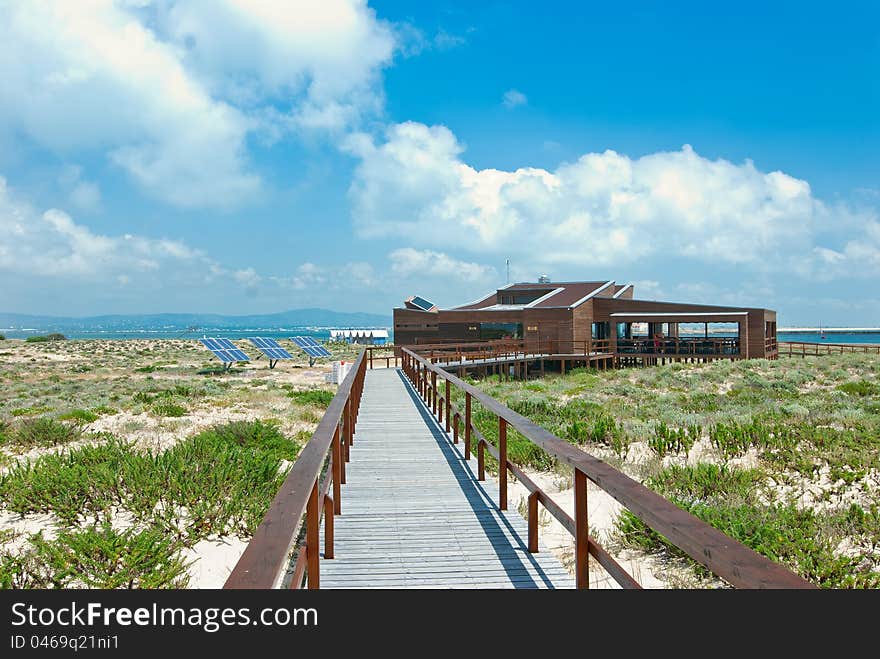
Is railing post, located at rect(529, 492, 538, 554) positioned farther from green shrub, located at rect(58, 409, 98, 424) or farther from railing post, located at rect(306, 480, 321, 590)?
green shrub, located at rect(58, 409, 98, 424)

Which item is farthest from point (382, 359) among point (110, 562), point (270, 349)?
point (110, 562)

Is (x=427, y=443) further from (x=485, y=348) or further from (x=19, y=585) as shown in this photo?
(x=485, y=348)

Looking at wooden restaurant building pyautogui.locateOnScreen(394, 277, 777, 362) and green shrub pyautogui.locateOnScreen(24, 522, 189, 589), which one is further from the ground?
wooden restaurant building pyautogui.locateOnScreen(394, 277, 777, 362)

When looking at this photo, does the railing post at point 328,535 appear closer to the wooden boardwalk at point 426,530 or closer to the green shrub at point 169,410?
the wooden boardwalk at point 426,530

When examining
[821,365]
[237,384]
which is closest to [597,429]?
[237,384]

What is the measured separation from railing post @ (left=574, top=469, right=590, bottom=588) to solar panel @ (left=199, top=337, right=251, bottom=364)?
30.7 metres

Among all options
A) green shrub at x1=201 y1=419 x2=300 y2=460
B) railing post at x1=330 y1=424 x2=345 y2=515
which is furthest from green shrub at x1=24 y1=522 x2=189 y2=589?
green shrub at x1=201 y1=419 x2=300 y2=460

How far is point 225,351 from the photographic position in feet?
111

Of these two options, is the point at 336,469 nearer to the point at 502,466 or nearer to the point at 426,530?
the point at 426,530

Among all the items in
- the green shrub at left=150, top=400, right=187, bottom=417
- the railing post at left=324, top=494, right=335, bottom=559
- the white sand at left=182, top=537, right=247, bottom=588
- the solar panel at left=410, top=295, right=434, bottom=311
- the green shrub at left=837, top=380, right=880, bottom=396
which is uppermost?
the solar panel at left=410, top=295, right=434, bottom=311

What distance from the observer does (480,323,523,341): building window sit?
115 feet

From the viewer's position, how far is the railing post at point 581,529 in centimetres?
312

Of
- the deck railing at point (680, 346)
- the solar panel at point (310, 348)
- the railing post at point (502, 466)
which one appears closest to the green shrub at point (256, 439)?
the railing post at point (502, 466)

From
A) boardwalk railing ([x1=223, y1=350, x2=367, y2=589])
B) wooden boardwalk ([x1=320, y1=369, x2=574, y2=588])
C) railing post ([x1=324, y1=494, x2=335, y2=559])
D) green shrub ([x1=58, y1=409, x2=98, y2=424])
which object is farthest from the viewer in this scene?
green shrub ([x1=58, y1=409, x2=98, y2=424])
